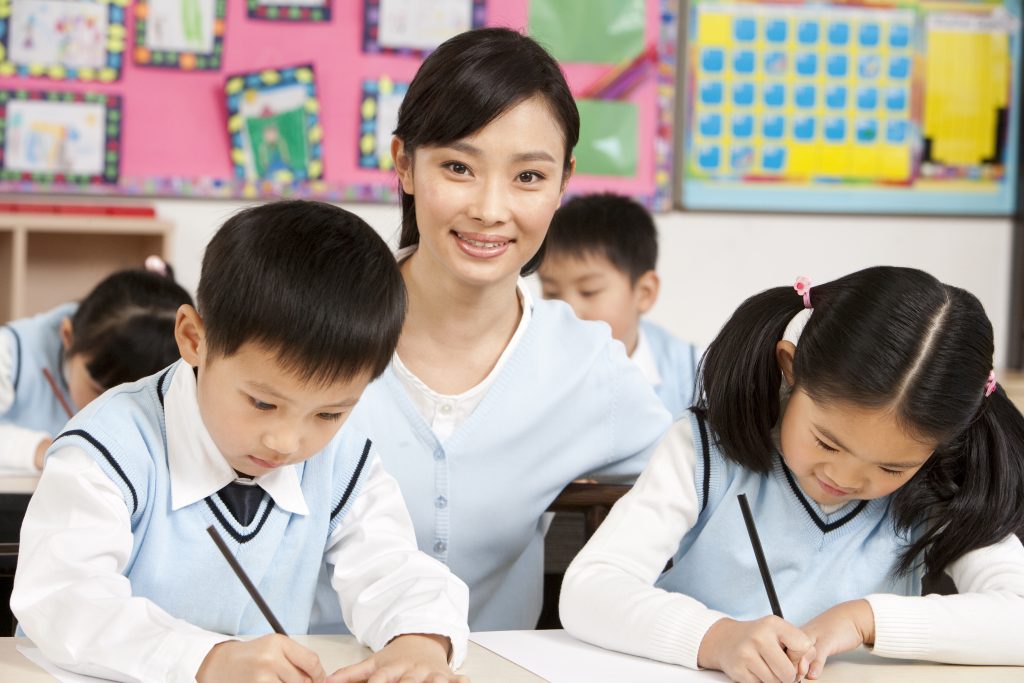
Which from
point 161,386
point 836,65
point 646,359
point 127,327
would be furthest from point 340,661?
point 836,65

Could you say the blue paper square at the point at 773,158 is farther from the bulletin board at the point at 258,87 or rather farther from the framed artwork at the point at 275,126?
the framed artwork at the point at 275,126

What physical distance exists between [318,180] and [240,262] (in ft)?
7.95

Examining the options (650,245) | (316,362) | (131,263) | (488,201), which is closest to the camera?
(316,362)

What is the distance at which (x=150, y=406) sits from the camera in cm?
129

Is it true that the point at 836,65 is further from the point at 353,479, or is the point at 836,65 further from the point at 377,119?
the point at 353,479

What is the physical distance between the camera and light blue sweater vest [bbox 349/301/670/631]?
170 centimetres

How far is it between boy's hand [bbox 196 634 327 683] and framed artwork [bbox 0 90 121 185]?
8.54 feet

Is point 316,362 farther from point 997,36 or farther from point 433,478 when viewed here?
point 997,36

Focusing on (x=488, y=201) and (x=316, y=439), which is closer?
(x=316, y=439)

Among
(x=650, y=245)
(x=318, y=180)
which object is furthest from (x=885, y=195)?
(x=318, y=180)

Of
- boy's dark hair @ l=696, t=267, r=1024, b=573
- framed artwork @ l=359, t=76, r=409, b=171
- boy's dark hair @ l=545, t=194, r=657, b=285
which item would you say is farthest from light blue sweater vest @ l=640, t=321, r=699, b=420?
boy's dark hair @ l=696, t=267, r=1024, b=573

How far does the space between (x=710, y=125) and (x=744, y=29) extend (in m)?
0.29

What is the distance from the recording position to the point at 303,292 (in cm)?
121

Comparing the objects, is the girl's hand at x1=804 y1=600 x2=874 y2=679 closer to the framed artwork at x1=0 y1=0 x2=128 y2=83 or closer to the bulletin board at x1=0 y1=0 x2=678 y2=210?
the bulletin board at x1=0 y1=0 x2=678 y2=210
